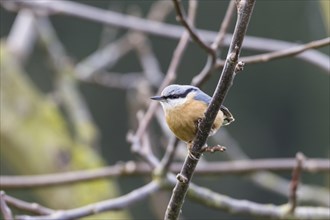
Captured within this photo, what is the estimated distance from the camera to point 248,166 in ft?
9.89

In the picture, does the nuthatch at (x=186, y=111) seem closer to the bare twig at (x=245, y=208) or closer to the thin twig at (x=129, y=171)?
the bare twig at (x=245, y=208)

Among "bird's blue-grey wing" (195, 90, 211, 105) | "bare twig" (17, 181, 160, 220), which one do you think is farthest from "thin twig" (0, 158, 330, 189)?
"bird's blue-grey wing" (195, 90, 211, 105)

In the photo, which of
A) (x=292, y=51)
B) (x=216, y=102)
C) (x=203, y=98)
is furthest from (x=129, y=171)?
(x=216, y=102)

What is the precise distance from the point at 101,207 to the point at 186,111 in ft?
2.20

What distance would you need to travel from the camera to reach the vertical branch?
4.36ft

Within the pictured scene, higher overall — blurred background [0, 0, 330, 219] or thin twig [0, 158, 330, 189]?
blurred background [0, 0, 330, 219]

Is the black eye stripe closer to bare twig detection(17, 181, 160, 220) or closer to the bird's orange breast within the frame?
the bird's orange breast

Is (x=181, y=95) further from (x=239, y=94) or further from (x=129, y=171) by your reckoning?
(x=239, y=94)

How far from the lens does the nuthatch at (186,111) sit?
166 centimetres

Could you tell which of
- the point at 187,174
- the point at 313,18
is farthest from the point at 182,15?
the point at 313,18

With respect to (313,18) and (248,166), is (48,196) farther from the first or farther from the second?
(313,18)

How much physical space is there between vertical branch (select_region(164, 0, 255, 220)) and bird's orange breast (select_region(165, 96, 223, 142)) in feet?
0.37

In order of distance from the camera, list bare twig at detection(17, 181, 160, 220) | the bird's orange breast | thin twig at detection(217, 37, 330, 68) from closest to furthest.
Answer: the bird's orange breast < thin twig at detection(217, 37, 330, 68) < bare twig at detection(17, 181, 160, 220)

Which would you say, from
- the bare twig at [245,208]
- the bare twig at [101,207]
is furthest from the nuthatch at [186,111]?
the bare twig at [245,208]
